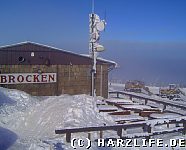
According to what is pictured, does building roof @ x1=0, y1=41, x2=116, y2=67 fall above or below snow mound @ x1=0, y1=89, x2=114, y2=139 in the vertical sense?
above

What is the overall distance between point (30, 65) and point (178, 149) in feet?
48.2

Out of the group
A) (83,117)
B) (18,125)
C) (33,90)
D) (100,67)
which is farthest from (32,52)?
(83,117)

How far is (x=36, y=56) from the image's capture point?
23.5 m

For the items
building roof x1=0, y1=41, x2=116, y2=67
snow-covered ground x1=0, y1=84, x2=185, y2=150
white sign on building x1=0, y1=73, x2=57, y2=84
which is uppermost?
building roof x1=0, y1=41, x2=116, y2=67

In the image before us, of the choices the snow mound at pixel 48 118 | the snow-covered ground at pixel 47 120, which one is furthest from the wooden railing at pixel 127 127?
the snow mound at pixel 48 118

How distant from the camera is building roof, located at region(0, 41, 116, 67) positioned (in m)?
22.7

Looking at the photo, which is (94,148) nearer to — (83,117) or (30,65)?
(83,117)

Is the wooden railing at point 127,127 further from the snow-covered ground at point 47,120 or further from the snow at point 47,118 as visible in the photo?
the snow at point 47,118

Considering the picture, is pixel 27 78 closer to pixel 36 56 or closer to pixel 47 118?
pixel 36 56

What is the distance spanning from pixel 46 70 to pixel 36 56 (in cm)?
130

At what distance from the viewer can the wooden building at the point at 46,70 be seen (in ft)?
74.8

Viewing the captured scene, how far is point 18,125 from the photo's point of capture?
51.6 feet

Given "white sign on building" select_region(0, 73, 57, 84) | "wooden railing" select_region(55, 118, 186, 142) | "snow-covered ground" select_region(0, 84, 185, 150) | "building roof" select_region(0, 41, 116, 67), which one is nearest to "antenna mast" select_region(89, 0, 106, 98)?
"snow-covered ground" select_region(0, 84, 185, 150)

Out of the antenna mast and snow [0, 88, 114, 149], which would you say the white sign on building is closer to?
snow [0, 88, 114, 149]
